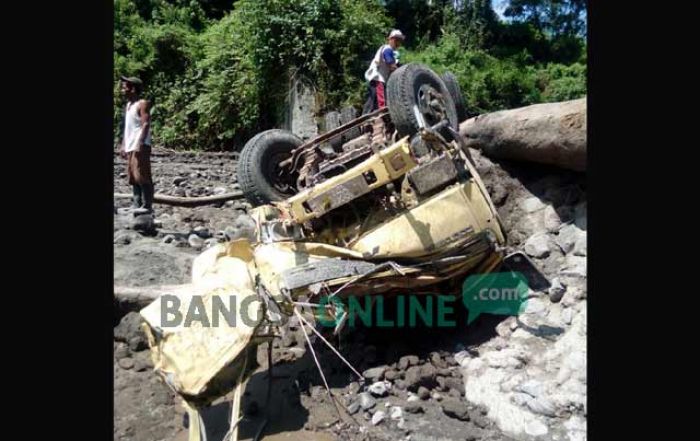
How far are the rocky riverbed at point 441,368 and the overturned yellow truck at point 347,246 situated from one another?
0.57 metres

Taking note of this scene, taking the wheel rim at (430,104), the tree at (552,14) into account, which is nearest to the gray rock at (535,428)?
the wheel rim at (430,104)

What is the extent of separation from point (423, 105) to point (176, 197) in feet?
12.9

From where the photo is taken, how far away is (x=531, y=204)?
215 inches

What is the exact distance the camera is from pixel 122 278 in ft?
16.8

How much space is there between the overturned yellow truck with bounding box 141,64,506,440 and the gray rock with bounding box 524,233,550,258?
2.23 ft

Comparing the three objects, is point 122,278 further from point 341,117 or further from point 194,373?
point 341,117

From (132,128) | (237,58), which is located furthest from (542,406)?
(237,58)

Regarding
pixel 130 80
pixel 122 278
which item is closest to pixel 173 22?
pixel 130 80

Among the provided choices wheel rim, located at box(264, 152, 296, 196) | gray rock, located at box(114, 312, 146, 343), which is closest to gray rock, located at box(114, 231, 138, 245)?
gray rock, located at box(114, 312, 146, 343)

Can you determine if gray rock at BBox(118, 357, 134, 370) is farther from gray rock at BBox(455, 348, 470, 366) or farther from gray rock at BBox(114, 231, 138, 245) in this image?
gray rock at BBox(455, 348, 470, 366)

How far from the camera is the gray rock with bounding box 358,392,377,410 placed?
3875mm

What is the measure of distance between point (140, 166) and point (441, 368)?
12.5 ft

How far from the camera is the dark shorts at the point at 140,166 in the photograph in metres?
5.76

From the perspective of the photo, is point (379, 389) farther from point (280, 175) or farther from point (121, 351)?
→ point (280, 175)
